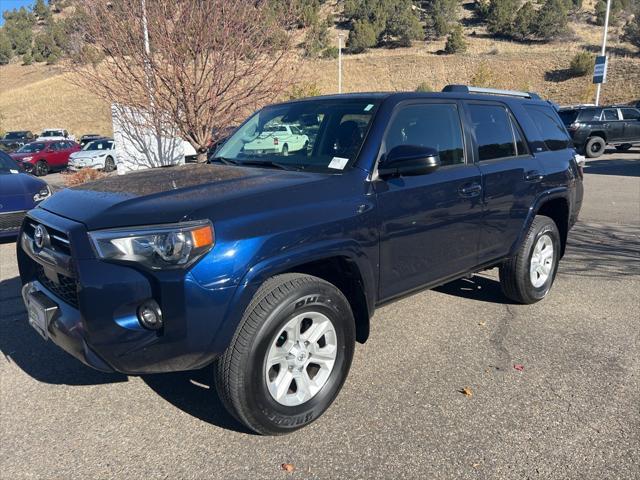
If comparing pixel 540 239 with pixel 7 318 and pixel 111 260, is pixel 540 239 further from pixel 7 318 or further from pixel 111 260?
pixel 7 318

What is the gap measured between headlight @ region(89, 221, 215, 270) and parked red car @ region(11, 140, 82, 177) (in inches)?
940

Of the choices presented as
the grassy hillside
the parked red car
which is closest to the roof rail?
the parked red car

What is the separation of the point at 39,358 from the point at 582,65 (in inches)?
2190

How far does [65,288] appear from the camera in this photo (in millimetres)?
2873

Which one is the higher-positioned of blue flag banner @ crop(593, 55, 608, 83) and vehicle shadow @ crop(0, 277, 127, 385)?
blue flag banner @ crop(593, 55, 608, 83)

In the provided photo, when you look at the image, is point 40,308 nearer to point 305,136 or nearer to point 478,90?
point 305,136

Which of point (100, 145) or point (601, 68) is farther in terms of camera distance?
point (601, 68)

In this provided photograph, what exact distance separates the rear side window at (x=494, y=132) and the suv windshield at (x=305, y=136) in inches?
41.9

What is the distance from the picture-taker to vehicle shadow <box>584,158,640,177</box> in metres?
15.6

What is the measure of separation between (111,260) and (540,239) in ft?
12.5

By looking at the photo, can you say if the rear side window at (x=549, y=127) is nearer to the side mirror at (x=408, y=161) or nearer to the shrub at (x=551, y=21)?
the side mirror at (x=408, y=161)

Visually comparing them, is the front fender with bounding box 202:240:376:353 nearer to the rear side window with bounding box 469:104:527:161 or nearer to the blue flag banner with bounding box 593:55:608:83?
the rear side window with bounding box 469:104:527:161

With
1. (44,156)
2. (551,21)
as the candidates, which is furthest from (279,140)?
(551,21)

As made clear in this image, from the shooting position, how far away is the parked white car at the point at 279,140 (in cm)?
379
